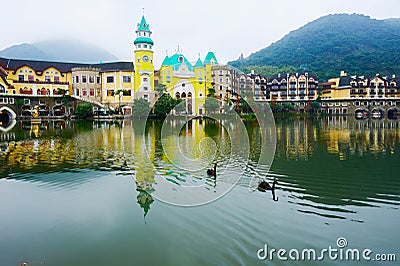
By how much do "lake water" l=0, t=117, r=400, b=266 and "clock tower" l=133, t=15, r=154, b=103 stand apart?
30.6 metres

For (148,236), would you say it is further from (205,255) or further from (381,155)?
(381,155)

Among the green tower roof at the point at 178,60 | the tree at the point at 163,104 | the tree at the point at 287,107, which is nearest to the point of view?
the tree at the point at 163,104

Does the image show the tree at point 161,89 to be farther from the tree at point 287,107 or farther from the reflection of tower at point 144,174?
the reflection of tower at point 144,174

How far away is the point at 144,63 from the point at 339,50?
2805 inches

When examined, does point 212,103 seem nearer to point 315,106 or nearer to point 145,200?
point 145,200

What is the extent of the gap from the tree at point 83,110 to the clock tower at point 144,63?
581cm

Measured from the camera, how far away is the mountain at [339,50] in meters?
73.8

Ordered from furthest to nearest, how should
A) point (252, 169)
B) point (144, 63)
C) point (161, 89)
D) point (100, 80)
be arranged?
point (100, 80)
point (144, 63)
point (161, 89)
point (252, 169)

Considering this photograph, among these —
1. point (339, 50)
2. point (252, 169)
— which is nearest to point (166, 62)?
point (252, 169)

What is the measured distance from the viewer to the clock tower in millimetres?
41469

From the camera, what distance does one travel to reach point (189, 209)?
6984 mm

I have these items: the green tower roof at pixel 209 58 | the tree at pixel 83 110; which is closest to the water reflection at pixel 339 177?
the tree at pixel 83 110

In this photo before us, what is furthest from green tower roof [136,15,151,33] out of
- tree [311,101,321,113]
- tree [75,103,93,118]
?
tree [311,101,321,113]

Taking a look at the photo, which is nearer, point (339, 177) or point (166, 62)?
point (339, 177)
